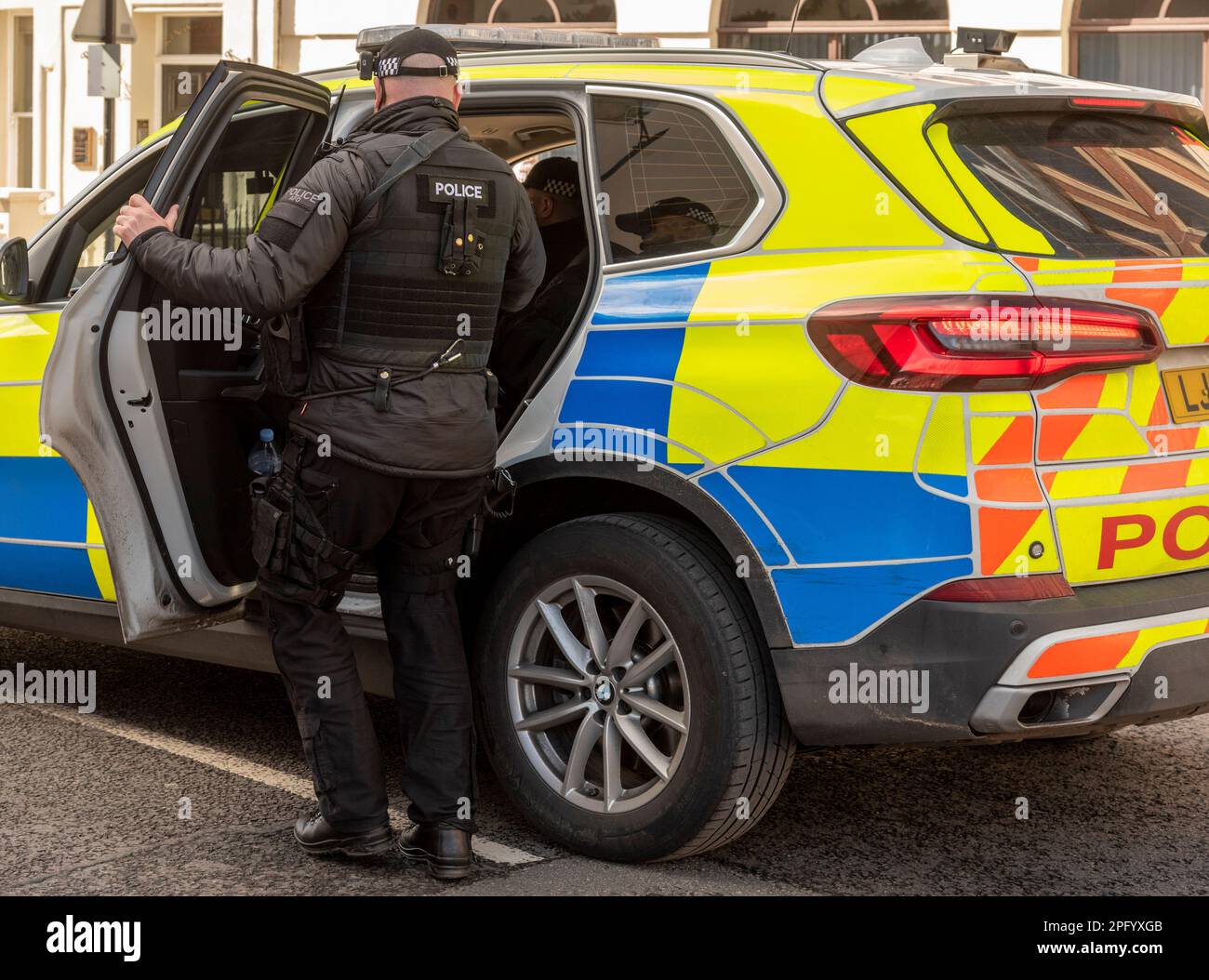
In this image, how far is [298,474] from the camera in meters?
3.87

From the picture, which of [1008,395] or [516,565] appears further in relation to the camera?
[516,565]

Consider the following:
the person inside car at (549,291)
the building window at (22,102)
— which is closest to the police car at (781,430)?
the person inside car at (549,291)

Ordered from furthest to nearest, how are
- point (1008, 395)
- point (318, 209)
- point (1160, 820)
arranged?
point (1160, 820), point (318, 209), point (1008, 395)

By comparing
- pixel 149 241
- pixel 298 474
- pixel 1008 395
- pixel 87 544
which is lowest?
pixel 87 544

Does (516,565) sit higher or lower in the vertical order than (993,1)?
lower

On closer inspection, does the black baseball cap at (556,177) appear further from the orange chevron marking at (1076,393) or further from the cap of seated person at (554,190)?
the orange chevron marking at (1076,393)

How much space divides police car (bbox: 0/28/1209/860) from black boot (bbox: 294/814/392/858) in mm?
339

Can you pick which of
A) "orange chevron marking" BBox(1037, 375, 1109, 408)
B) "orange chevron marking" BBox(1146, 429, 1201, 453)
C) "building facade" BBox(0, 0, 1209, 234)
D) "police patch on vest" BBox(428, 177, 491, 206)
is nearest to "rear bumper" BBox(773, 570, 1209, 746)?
"orange chevron marking" BBox(1146, 429, 1201, 453)

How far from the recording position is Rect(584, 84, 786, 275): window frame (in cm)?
374

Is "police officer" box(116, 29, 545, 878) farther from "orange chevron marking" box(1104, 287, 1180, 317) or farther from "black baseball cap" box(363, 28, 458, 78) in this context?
"orange chevron marking" box(1104, 287, 1180, 317)

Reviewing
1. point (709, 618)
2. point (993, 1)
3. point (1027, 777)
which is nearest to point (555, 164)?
point (709, 618)

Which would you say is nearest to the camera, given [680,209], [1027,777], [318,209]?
[318,209]
